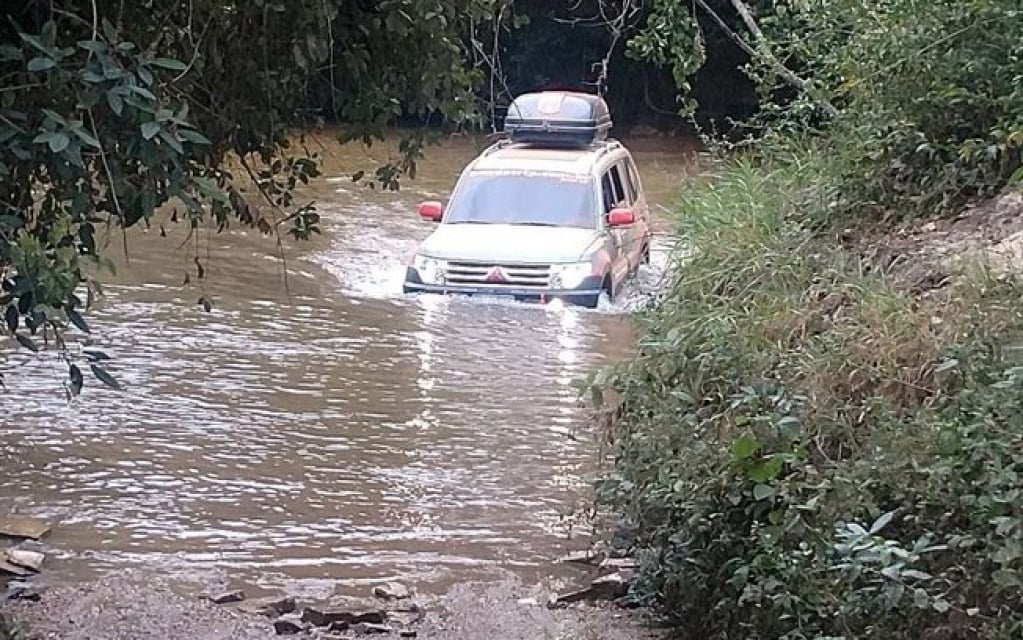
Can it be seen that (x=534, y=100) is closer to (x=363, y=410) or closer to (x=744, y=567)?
(x=363, y=410)

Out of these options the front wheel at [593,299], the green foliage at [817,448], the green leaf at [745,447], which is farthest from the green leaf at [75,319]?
the front wheel at [593,299]

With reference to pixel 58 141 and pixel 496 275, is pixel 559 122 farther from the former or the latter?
pixel 58 141

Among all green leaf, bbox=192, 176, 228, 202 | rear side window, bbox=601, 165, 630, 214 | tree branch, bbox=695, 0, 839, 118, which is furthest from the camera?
rear side window, bbox=601, 165, 630, 214

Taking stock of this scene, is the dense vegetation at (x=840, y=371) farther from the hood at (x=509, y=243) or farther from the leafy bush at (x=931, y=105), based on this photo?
the hood at (x=509, y=243)

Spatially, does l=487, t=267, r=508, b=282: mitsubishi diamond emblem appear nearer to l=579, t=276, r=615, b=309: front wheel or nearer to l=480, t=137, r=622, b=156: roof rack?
l=579, t=276, r=615, b=309: front wheel

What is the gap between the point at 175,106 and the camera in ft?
12.9

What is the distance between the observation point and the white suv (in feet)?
42.1

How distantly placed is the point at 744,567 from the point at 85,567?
3.91 m

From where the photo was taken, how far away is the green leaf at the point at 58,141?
332cm

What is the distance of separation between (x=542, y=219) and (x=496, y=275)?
1.03 metres

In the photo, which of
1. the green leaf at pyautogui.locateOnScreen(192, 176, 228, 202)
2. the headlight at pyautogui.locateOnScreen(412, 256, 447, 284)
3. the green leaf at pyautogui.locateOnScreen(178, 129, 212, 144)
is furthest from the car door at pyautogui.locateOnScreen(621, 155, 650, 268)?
the green leaf at pyautogui.locateOnScreen(178, 129, 212, 144)

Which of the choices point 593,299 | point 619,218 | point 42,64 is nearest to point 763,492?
point 42,64

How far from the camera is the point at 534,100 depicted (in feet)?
51.7

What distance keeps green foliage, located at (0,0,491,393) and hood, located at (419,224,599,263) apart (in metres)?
6.76
